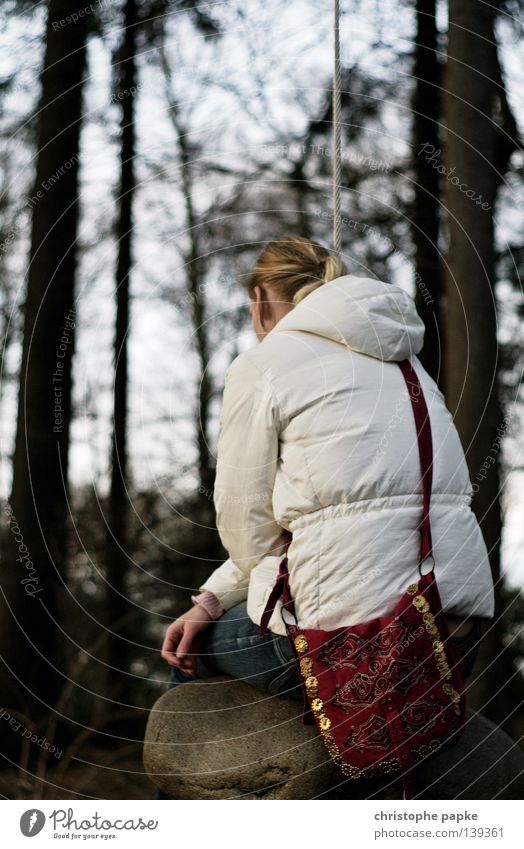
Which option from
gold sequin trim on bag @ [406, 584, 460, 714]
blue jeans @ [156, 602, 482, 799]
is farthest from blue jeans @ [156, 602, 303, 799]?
gold sequin trim on bag @ [406, 584, 460, 714]

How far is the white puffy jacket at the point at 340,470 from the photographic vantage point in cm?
230

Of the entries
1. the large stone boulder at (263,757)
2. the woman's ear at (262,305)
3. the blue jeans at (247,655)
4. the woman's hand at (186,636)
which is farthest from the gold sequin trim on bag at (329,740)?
the woman's ear at (262,305)

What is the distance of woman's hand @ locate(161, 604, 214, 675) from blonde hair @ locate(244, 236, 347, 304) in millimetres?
890

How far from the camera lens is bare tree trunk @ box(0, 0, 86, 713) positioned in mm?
5418

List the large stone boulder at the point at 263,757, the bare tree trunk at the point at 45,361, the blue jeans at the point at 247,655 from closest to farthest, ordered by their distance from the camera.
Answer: the blue jeans at the point at 247,655 → the large stone boulder at the point at 263,757 → the bare tree trunk at the point at 45,361

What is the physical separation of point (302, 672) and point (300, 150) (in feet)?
12.8

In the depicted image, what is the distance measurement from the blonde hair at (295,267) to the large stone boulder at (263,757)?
3.66 feet

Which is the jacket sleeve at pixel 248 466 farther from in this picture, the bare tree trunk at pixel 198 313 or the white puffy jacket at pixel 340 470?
the bare tree trunk at pixel 198 313

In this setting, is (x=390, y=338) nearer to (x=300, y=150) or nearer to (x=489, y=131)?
(x=489, y=131)

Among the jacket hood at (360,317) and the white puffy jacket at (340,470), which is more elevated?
the jacket hood at (360,317)

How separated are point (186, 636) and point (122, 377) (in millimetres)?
3844

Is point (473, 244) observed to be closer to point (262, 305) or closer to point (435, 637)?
point (262, 305)

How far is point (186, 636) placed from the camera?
258 cm

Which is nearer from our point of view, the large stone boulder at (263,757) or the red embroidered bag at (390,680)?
the red embroidered bag at (390,680)
